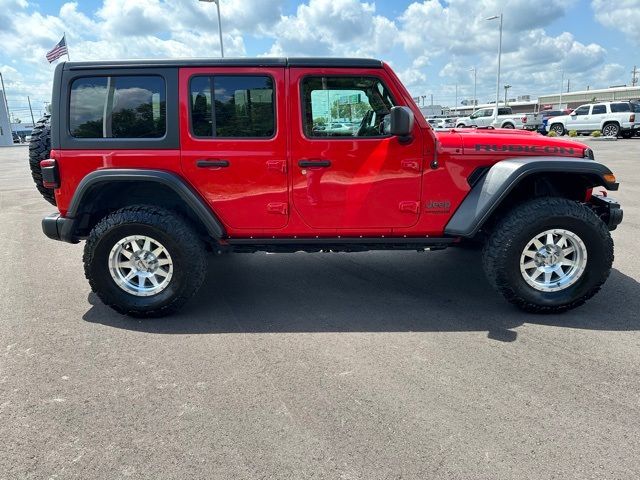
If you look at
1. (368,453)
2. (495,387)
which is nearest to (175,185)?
(368,453)

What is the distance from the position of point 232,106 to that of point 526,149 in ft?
7.96

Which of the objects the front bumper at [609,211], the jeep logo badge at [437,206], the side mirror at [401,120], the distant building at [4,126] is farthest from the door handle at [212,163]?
the distant building at [4,126]

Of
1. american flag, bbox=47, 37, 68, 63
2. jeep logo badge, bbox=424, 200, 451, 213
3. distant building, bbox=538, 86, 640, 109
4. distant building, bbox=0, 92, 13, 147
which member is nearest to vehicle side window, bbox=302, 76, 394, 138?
jeep logo badge, bbox=424, 200, 451, 213

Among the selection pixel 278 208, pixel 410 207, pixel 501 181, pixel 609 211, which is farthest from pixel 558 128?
pixel 278 208

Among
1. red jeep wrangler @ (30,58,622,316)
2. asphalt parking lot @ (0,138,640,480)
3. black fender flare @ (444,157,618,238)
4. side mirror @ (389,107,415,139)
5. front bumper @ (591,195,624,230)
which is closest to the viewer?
asphalt parking lot @ (0,138,640,480)

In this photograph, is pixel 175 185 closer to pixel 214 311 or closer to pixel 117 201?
pixel 117 201

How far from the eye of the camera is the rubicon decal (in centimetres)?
375

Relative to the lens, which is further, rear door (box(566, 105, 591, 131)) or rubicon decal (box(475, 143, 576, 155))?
rear door (box(566, 105, 591, 131))

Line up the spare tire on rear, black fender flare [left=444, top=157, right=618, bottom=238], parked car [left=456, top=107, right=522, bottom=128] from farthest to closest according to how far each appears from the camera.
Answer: parked car [left=456, top=107, right=522, bottom=128] < the spare tire on rear < black fender flare [left=444, top=157, right=618, bottom=238]

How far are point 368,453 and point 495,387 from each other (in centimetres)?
98

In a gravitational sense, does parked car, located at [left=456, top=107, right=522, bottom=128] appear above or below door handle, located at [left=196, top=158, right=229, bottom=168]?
above

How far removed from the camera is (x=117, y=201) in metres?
4.00

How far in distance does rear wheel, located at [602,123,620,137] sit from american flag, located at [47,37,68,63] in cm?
2791

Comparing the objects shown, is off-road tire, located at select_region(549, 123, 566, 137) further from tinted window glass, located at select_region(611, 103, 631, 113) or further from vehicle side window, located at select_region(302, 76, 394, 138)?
vehicle side window, located at select_region(302, 76, 394, 138)
